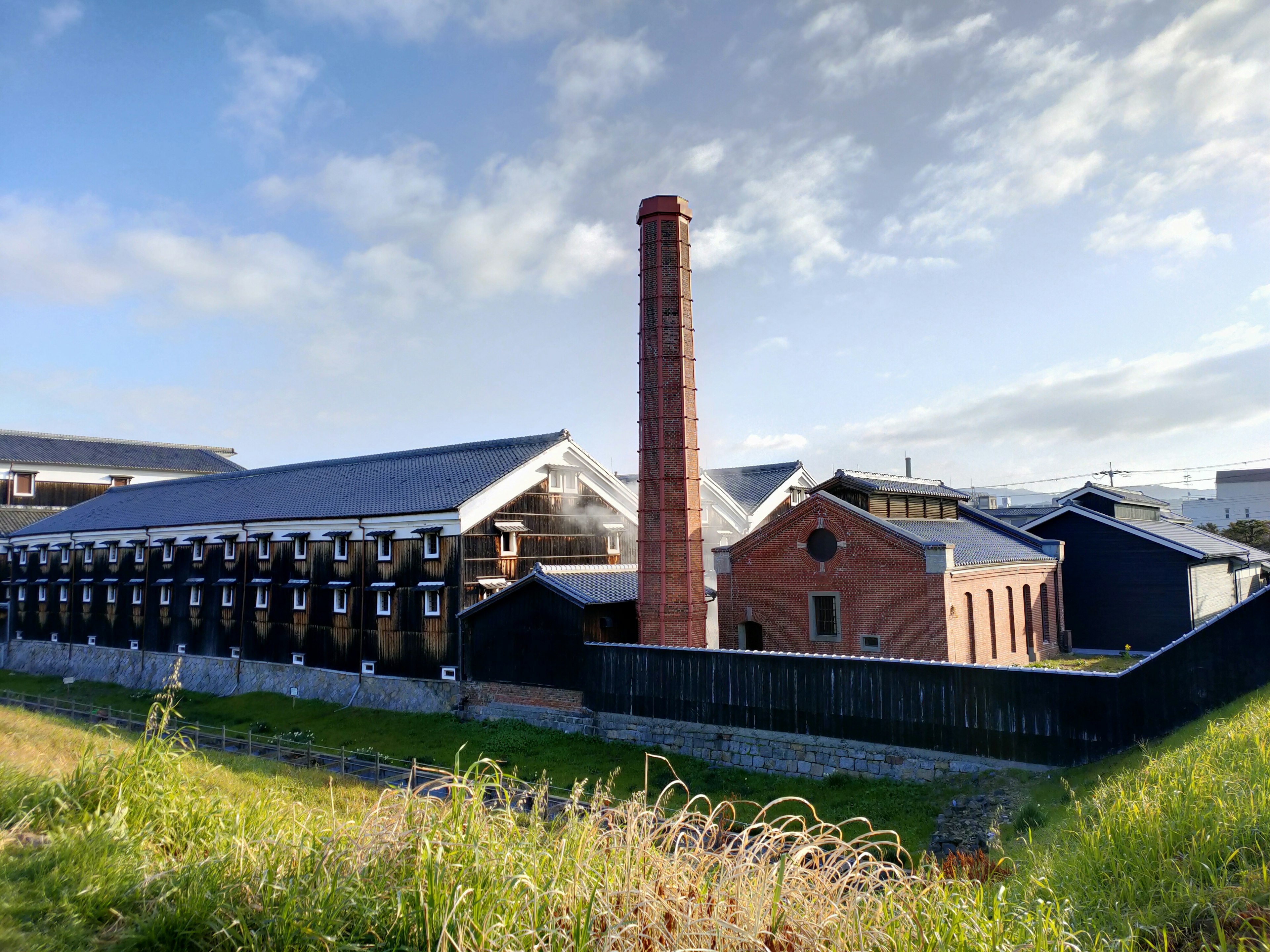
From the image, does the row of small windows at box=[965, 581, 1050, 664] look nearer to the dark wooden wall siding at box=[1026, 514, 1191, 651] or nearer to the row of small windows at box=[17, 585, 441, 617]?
the dark wooden wall siding at box=[1026, 514, 1191, 651]

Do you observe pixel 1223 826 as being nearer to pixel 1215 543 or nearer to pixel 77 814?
pixel 77 814

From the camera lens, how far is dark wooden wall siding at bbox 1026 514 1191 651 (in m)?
27.5

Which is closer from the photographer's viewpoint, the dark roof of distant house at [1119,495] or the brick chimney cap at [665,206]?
the brick chimney cap at [665,206]

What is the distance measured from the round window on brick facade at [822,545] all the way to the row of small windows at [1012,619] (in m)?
4.09

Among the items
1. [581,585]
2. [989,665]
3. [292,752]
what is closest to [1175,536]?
[989,665]

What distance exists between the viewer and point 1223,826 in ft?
20.7

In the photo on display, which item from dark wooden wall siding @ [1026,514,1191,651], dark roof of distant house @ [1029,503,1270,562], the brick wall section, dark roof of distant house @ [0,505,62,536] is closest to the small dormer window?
the brick wall section

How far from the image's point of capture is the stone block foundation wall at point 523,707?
15.7 meters

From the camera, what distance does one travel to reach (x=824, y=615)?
23516mm

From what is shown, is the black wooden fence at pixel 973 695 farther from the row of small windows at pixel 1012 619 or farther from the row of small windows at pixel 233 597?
the row of small windows at pixel 233 597

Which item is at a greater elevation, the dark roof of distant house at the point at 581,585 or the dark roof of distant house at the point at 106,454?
the dark roof of distant house at the point at 106,454

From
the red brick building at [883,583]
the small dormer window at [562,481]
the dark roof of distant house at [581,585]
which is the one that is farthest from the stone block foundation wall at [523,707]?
the small dormer window at [562,481]

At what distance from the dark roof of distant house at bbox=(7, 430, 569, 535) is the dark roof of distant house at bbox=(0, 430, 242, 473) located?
8.73m

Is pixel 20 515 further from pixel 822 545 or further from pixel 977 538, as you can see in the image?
pixel 977 538
